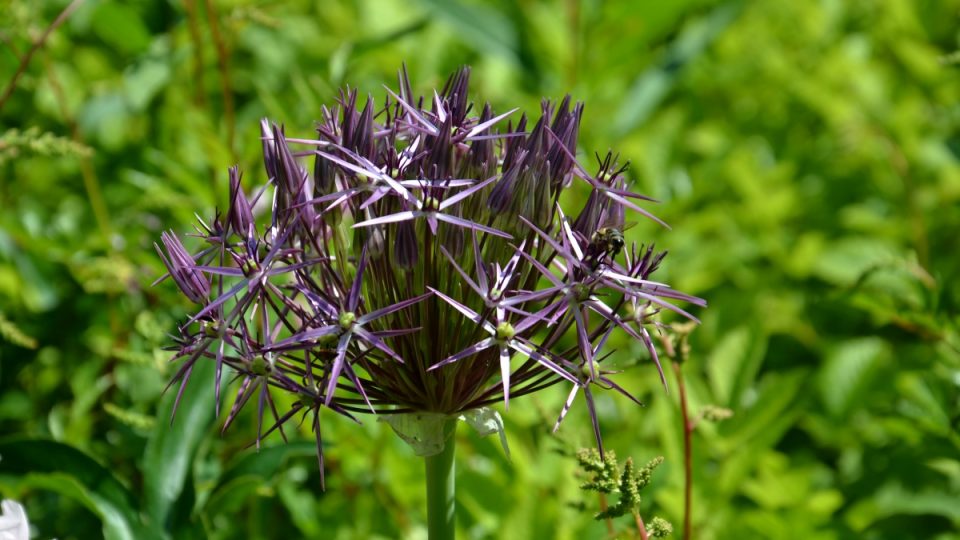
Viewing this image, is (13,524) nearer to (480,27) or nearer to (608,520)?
(608,520)

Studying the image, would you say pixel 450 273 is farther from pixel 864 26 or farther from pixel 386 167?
pixel 864 26

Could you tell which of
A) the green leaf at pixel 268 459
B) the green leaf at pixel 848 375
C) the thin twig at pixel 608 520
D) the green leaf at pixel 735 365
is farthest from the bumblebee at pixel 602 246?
the green leaf at pixel 848 375

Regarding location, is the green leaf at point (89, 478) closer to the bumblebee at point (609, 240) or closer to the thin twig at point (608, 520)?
the thin twig at point (608, 520)

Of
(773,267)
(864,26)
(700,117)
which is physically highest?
(864,26)

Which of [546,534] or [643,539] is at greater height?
[546,534]

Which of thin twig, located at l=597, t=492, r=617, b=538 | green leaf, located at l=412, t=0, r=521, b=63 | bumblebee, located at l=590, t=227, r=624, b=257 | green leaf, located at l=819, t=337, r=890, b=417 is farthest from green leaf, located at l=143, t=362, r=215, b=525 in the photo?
green leaf, located at l=412, t=0, r=521, b=63

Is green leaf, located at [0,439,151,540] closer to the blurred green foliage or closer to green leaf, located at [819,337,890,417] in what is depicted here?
the blurred green foliage

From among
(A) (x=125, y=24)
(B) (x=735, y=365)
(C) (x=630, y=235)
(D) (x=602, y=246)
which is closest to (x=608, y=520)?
(D) (x=602, y=246)

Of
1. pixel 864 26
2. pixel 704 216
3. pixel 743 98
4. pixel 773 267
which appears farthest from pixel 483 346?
pixel 864 26
